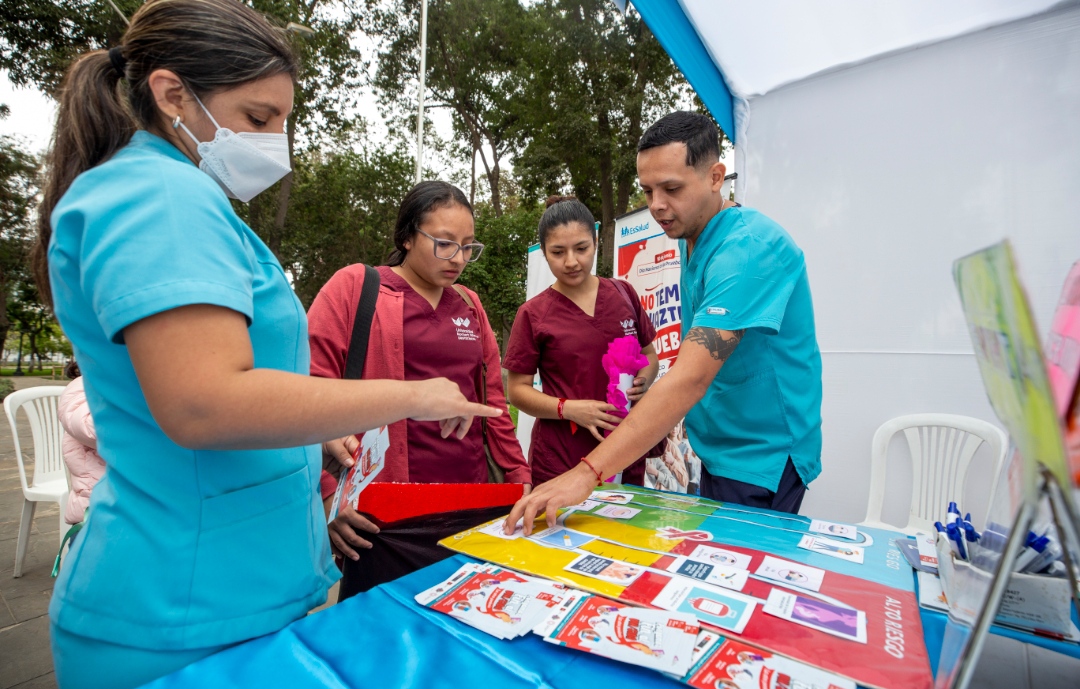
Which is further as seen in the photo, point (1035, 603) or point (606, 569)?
point (606, 569)

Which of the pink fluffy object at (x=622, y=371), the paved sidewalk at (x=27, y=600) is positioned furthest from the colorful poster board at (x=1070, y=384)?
the paved sidewalk at (x=27, y=600)

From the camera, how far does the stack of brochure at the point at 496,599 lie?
817 mm

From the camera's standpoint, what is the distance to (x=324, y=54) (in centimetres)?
1179

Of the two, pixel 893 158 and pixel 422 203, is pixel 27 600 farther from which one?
pixel 893 158

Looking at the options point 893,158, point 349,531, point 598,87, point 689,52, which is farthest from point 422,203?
point 598,87

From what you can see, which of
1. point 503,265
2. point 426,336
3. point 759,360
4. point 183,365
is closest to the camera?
point 183,365

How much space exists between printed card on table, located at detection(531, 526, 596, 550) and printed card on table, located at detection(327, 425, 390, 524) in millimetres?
374

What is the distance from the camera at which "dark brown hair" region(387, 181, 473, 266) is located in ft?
6.08

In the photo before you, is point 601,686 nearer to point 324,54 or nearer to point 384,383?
point 384,383

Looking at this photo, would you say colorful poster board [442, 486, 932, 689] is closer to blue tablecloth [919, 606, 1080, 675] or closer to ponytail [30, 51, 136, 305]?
blue tablecloth [919, 606, 1080, 675]

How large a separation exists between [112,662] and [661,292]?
11.8ft

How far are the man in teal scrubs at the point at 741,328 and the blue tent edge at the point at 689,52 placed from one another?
1317mm

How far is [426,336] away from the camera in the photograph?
5.89ft

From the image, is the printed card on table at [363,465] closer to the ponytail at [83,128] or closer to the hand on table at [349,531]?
the hand on table at [349,531]
